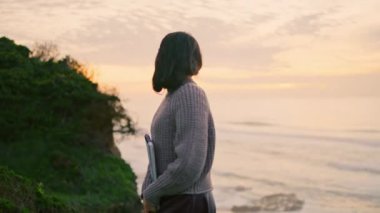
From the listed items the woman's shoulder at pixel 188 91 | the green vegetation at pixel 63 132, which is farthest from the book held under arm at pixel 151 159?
the green vegetation at pixel 63 132

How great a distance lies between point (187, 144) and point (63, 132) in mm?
12959

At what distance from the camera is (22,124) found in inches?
602

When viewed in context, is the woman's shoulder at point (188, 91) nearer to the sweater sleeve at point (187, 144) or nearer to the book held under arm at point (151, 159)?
the sweater sleeve at point (187, 144)

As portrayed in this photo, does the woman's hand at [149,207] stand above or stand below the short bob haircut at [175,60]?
below

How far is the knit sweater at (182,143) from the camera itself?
288cm

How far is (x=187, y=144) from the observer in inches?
113

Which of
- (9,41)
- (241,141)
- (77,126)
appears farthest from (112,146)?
(241,141)

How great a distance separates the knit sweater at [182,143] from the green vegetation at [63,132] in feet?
29.9

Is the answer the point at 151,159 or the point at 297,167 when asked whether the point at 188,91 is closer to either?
the point at 151,159

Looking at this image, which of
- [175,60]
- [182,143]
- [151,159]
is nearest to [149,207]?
[151,159]

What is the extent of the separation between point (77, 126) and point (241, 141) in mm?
46800

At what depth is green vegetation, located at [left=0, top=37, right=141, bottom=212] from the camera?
1333 centimetres

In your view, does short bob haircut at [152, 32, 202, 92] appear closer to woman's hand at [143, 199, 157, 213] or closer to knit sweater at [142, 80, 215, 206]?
knit sweater at [142, 80, 215, 206]

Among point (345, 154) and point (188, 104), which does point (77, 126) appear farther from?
point (345, 154)
